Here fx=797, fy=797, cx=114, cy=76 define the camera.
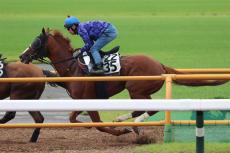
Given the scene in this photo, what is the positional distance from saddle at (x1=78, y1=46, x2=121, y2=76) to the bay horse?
4.4 inches

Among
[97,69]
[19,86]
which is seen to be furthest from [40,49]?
[97,69]

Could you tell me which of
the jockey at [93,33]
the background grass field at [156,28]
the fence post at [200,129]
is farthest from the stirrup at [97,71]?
the fence post at [200,129]

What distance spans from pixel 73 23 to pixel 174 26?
35.4 metres

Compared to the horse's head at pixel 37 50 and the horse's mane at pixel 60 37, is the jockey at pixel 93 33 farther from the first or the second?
the horse's head at pixel 37 50

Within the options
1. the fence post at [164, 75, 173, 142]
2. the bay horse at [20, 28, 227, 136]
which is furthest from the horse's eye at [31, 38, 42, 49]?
the fence post at [164, 75, 173, 142]

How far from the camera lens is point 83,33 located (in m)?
12.0

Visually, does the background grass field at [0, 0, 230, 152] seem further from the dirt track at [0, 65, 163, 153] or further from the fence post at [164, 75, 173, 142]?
the fence post at [164, 75, 173, 142]

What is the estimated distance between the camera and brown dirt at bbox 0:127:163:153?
995cm

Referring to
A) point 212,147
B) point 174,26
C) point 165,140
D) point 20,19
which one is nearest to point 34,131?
point 165,140

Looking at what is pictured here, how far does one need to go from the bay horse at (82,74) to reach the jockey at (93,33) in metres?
0.35

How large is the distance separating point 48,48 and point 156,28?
32.6 m

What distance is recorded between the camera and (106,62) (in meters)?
12.2

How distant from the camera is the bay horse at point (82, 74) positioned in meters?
12.0

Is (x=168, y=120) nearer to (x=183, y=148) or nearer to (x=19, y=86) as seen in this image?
(x=183, y=148)
